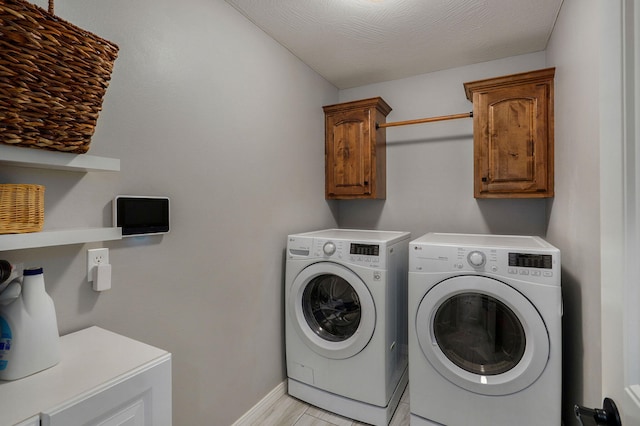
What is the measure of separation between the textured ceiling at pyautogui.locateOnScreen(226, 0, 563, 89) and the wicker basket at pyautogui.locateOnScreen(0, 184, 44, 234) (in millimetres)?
1432

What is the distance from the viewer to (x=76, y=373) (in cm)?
82

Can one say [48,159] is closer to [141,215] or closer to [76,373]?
[141,215]

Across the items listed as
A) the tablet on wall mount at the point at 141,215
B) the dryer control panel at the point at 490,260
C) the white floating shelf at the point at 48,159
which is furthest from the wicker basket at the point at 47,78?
the dryer control panel at the point at 490,260

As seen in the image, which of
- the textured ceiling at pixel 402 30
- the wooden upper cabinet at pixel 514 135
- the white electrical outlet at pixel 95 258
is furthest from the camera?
the wooden upper cabinet at pixel 514 135

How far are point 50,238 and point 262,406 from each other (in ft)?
5.35

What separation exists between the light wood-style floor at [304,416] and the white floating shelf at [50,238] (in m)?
1.48

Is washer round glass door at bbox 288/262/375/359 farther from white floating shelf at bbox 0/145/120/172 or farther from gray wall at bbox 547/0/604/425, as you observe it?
white floating shelf at bbox 0/145/120/172

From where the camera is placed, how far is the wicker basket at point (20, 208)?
0.78 meters

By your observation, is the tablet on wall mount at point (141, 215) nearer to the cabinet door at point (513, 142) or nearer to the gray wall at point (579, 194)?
the gray wall at point (579, 194)

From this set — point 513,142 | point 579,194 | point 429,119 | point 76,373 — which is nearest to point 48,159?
point 76,373

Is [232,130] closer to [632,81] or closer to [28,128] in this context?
[28,128]

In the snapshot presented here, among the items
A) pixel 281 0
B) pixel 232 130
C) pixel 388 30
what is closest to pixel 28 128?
pixel 232 130

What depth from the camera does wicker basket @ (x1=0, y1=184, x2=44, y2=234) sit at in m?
0.78

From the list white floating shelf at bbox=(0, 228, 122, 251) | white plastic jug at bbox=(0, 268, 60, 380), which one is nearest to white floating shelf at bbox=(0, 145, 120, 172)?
white floating shelf at bbox=(0, 228, 122, 251)
